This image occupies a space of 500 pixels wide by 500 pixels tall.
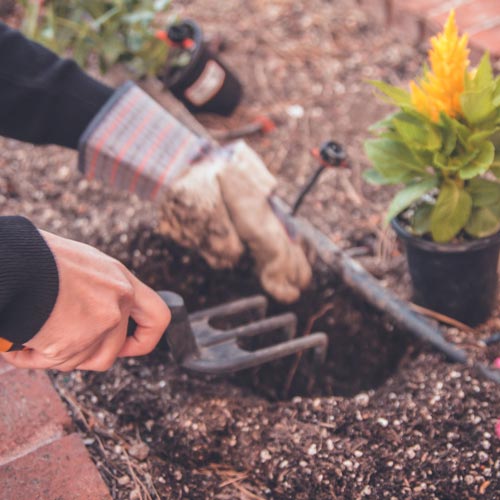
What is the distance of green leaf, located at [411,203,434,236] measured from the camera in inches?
58.3

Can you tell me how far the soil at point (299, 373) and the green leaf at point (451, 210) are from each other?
31 centimetres

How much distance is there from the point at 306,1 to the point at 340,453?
7.44 ft

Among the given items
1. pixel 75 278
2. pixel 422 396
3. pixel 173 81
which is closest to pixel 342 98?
pixel 173 81

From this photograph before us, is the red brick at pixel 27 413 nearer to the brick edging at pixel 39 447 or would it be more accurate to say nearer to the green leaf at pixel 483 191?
the brick edging at pixel 39 447

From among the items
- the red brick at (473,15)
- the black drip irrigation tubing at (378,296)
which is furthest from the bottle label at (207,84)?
the red brick at (473,15)

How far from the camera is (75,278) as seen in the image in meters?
0.99

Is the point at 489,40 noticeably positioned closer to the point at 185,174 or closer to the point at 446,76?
the point at 446,76

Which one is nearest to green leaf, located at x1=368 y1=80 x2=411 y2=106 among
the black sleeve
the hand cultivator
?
the hand cultivator

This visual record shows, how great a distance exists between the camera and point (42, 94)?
1.56 meters

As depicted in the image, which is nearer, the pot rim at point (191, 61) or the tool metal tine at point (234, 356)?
the tool metal tine at point (234, 356)

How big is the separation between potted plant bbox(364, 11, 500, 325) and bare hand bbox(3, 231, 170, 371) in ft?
2.13

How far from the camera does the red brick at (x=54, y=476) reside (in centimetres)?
115

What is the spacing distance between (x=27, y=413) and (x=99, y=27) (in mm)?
1364

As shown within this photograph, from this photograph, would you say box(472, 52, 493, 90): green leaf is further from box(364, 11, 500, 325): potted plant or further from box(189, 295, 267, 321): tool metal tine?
A: box(189, 295, 267, 321): tool metal tine
